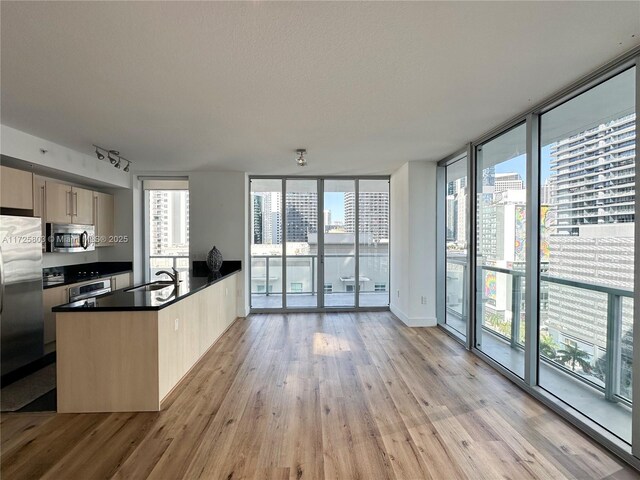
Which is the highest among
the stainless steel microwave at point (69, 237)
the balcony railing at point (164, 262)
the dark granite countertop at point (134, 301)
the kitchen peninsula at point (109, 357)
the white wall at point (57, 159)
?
the white wall at point (57, 159)

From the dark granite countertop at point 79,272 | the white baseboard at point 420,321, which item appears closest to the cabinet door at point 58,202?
the dark granite countertop at point 79,272

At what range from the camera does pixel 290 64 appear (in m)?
2.10

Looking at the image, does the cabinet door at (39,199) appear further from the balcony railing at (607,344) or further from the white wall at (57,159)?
the balcony railing at (607,344)

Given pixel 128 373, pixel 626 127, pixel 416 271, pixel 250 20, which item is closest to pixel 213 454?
pixel 128 373

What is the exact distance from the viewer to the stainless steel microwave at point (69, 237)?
4078 mm

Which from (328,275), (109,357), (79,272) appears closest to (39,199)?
(79,272)

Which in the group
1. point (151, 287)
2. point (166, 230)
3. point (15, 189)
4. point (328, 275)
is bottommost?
point (328, 275)

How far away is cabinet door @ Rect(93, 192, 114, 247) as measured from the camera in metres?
5.02

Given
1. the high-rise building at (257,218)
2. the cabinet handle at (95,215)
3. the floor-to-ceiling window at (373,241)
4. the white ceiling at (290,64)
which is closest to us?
the white ceiling at (290,64)

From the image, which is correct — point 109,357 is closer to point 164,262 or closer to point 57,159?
point 57,159

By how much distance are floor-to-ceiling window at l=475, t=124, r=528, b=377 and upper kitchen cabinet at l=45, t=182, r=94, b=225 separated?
5229mm

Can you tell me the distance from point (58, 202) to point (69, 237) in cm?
48

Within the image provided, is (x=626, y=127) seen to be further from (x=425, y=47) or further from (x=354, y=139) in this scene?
(x=354, y=139)

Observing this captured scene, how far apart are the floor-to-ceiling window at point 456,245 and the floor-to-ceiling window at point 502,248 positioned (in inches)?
12.0
